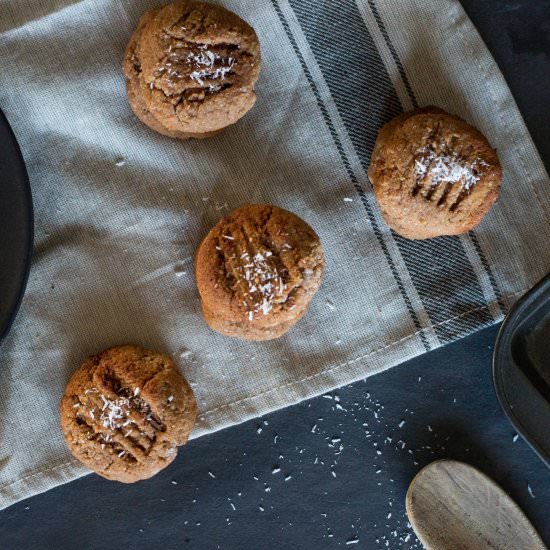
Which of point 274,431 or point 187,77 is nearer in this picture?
point 187,77

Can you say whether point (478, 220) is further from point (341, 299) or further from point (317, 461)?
point (317, 461)

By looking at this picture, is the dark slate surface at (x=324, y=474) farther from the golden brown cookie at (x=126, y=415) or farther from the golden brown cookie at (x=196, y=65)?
the golden brown cookie at (x=196, y=65)

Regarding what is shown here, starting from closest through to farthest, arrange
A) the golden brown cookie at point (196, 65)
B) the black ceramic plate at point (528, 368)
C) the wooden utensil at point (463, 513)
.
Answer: the golden brown cookie at point (196, 65) → the black ceramic plate at point (528, 368) → the wooden utensil at point (463, 513)

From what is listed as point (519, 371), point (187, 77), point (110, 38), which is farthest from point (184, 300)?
point (519, 371)

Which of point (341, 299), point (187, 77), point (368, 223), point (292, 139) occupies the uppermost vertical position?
point (187, 77)

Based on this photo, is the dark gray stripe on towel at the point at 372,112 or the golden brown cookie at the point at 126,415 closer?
the golden brown cookie at the point at 126,415

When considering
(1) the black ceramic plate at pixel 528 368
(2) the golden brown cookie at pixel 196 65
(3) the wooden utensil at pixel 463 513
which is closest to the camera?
(2) the golden brown cookie at pixel 196 65

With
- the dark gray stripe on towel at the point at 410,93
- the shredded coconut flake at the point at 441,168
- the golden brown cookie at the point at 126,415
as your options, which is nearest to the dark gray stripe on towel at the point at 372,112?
the dark gray stripe on towel at the point at 410,93
